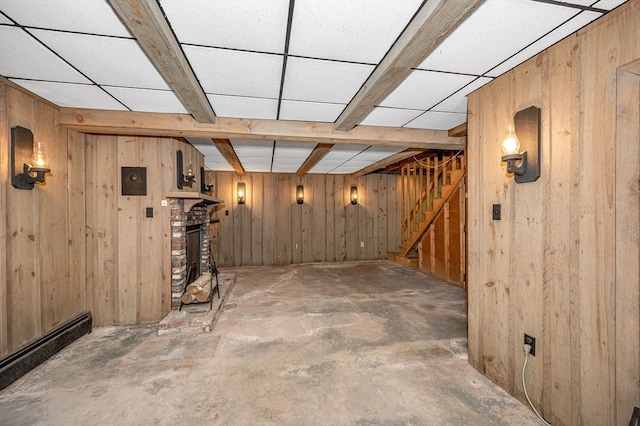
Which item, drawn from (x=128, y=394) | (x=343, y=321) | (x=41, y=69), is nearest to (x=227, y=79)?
(x=41, y=69)

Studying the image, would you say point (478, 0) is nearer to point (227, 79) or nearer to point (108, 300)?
point (227, 79)

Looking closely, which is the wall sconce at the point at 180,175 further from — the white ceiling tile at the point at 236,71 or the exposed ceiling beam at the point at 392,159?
the exposed ceiling beam at the point at 392,159

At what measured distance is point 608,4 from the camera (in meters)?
1.38

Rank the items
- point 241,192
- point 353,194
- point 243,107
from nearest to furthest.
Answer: point 243,107 < point 241,192 < point 353,194

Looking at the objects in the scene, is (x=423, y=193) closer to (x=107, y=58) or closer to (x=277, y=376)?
(x=277, y=376)

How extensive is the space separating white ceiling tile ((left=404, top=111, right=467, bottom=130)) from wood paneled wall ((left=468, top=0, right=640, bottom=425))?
754 millimetres

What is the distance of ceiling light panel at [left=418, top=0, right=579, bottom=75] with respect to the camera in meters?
1.39

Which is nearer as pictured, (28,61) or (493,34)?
(493,34)

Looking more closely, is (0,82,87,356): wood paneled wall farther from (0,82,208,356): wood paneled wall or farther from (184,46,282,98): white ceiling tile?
(184,46,282,98): white ceiling tile

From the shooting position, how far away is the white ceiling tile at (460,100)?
7.25 ft

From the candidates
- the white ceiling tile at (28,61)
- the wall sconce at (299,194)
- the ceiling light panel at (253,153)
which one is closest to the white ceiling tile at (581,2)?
the white ceiling tile at (28,61)

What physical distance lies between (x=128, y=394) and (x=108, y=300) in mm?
1747

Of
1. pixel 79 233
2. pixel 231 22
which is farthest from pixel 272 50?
pixel 79 233

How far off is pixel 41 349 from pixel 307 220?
5428 mm
